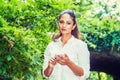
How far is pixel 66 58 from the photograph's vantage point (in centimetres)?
237

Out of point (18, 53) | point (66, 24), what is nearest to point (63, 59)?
point (66, 24)

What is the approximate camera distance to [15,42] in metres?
3.72

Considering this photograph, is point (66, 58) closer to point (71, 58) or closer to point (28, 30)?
point (71, 58)

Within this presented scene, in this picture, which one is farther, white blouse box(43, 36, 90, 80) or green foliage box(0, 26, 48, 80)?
green foliage box(0, 26, 48, 80)

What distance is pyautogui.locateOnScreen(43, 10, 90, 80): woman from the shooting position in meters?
2.40

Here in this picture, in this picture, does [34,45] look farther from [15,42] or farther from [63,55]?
[63,55]

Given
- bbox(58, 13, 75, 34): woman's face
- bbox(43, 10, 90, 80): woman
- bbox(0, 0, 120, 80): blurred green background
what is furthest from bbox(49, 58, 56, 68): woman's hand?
bbox(0, 0, 120, 80): blurred green background

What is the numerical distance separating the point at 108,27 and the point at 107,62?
2106mm

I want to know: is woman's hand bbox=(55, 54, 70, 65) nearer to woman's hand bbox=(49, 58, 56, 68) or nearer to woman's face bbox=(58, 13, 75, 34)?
woman's hand bbox=(49, 58, 56, 68)

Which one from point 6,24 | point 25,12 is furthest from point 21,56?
point 25,12

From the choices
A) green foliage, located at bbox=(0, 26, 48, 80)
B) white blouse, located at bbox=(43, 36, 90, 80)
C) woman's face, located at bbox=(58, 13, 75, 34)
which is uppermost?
woman's face, located at bbox=(58, 13, 75, 34)

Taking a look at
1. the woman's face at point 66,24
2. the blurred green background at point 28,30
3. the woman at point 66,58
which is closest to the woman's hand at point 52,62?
the woman at point 66,58

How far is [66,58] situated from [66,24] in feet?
1.12

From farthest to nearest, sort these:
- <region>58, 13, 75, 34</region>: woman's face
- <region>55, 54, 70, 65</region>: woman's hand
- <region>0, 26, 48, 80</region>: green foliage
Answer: <region>0, 26, 48, 80</region>: green foliage, <region>58, 13, 75, 34</region>: woman's face, <region>55, 54, 70, 65</region>: woman's hand
